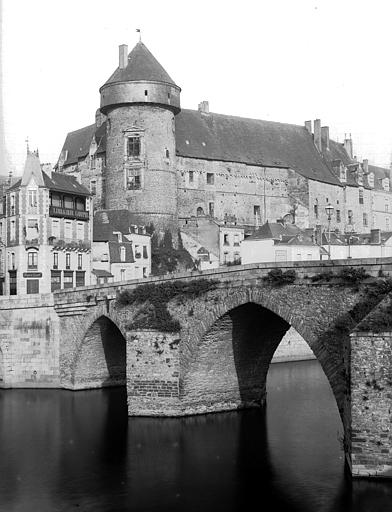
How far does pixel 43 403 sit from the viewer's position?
4269cm

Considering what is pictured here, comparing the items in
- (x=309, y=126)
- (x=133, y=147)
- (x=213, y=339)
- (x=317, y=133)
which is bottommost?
(x=213, y=339)

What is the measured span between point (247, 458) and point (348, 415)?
19.3 feet

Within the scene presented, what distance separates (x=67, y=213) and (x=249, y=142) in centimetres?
3324

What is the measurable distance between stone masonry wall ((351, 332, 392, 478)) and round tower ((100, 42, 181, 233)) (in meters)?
53.3

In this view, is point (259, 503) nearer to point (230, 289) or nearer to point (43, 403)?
point (230, 289)

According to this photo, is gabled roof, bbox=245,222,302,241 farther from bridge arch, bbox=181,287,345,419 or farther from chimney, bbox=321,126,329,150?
bridge arch, bbox=181,287,345,419

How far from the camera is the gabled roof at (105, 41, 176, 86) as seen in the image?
7712 centimetres

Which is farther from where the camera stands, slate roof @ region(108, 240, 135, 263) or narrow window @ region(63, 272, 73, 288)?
slate roof @ region(108, 240, 135, 263)

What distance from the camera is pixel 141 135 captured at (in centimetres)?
7794

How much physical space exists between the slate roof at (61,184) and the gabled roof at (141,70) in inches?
543

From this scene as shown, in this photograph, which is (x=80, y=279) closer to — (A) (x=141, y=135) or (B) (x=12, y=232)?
(B) (x=12, y=232)

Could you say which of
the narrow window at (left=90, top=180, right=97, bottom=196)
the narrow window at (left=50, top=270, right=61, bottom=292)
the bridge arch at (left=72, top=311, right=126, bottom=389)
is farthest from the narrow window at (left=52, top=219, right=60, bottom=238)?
the narrow window at (left=90, top=180, right=97, bottom=196)

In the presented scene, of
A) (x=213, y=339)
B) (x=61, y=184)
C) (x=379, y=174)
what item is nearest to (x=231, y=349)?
(x=213, y=339)

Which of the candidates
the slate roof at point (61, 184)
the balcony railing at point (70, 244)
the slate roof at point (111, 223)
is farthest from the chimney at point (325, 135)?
the balcony railing at point (70, 244)
